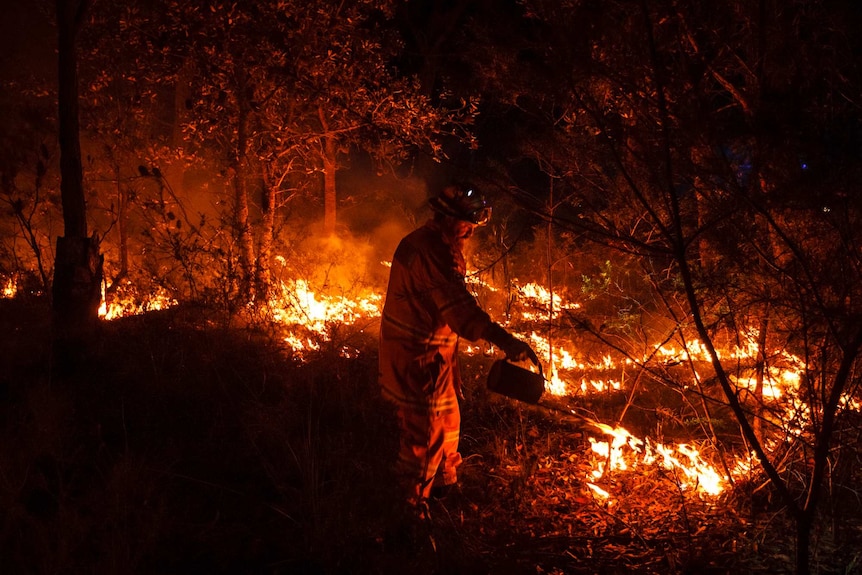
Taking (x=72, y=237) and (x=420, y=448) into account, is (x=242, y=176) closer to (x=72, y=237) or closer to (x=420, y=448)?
(x=72, y=237)

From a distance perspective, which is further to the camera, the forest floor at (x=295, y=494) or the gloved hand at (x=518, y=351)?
the gloved hand at (x=518, y=351)

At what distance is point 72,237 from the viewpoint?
637 centimetres

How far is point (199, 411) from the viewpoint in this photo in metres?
5.15

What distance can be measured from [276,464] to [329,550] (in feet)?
3.58

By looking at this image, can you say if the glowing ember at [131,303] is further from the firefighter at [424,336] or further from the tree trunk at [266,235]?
the firefighter at [424,336]

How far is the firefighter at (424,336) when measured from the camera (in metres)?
3.92

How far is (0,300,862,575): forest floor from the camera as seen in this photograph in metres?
3.44

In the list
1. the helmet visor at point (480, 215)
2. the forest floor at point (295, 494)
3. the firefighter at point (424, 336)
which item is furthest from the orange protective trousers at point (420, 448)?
the helmet visor at point (480, 215)

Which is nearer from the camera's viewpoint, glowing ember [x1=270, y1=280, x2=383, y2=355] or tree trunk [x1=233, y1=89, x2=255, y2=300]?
glowing ember [x1=270, y1=280, x2=383, y2=355]

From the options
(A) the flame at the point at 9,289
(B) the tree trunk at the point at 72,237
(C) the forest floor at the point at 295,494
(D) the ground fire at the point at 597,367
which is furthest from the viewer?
(A) the flame at the point at 9,289

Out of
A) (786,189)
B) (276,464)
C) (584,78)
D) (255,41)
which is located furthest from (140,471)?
(255,41)

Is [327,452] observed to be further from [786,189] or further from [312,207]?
[312,207]

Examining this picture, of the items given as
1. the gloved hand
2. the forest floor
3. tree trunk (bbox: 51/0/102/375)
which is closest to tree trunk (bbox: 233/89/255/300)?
tree trunk (bbox: 51/0/102/375)

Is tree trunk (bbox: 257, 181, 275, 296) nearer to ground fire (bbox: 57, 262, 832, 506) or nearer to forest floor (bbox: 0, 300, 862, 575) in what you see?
ground fire (bbox: 57, 262, 832, 506)
